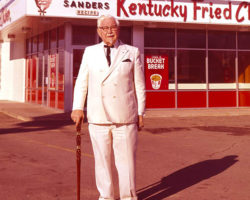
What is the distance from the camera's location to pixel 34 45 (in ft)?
81.7

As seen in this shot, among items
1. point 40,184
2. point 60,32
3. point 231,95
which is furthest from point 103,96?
point 231,95

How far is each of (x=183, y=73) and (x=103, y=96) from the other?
1631 cm

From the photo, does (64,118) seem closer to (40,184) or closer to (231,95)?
(231,95)

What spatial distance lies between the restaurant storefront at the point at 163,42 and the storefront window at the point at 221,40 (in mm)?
45

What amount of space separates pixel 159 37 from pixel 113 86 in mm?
16080

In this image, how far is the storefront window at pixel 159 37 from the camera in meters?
20.1

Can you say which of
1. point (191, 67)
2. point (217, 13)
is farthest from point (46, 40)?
point (217, 13)

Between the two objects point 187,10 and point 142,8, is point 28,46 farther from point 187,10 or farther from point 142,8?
point 187,10

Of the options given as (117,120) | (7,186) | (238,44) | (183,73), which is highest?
(238,44)

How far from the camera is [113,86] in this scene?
447 centimetres

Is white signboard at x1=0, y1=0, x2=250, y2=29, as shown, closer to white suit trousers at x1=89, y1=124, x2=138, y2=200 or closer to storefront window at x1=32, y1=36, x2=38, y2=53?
storefront window at x1=32, y1=36, x2=38, y2=53

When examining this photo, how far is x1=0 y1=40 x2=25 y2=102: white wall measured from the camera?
27.1 m

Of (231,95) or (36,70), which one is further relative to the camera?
(36,70)

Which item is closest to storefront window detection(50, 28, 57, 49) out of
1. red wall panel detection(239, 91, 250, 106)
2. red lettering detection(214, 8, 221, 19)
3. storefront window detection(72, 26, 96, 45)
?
storefront window detection(72, 26, 96, 45)
